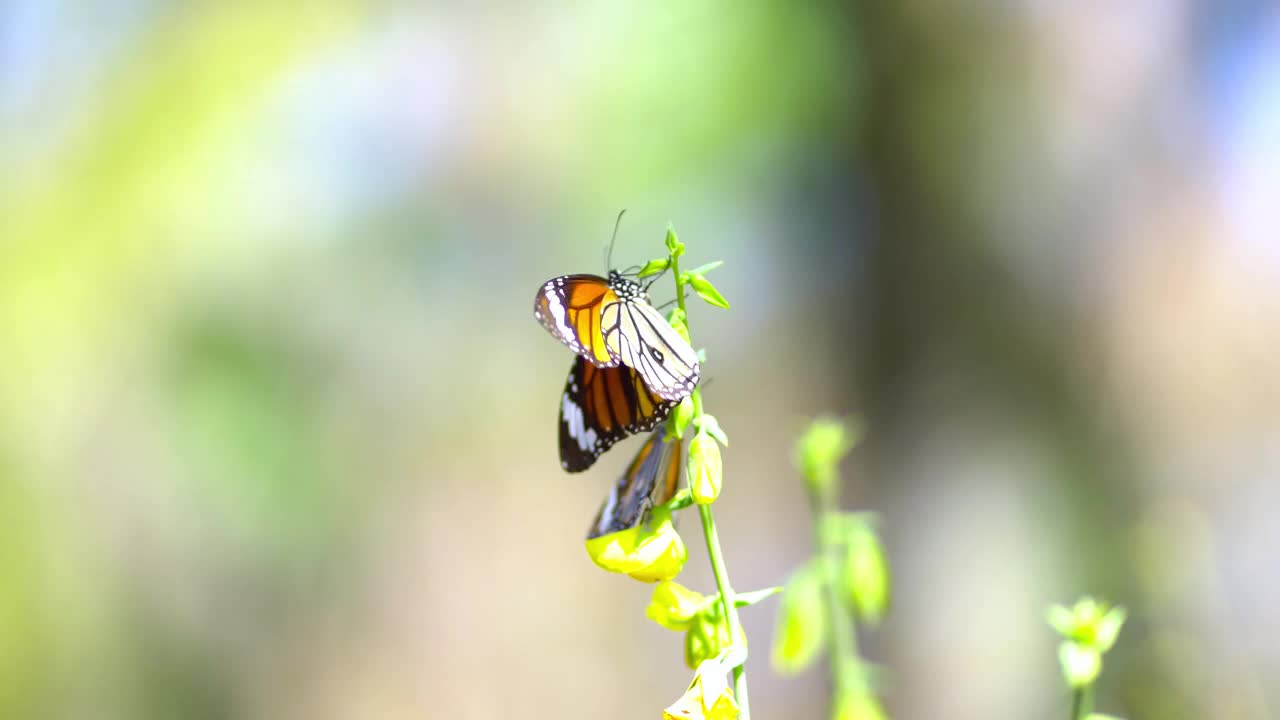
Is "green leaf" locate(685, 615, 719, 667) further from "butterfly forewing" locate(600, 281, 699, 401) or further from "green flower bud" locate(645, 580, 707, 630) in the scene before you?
"butterfly forewing" locate(600, 281, 699, 401)

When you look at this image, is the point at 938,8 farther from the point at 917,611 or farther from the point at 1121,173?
the point at 917,611

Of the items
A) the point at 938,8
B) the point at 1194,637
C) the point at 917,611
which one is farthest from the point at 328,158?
the point at 1194,637

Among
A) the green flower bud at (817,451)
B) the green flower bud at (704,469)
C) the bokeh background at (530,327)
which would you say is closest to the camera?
the green flower bud at (704,469)

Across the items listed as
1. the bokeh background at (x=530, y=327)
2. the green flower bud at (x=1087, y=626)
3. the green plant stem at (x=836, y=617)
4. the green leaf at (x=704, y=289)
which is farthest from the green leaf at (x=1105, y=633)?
the bokeh background at (x=530, y=327)

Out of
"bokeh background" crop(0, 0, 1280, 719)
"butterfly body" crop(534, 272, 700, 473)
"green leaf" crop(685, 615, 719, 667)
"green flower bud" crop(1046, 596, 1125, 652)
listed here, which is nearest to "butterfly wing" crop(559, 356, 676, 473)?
"butterfly body" crop(534, 272, 700, 473)

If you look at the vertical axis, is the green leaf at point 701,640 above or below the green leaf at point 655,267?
below

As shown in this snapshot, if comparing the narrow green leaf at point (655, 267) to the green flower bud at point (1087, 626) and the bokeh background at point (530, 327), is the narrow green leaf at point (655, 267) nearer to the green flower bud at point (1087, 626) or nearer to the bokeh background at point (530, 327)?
the green flower bud at point (1087, 626)

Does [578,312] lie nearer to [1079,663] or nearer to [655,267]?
[655,267]
